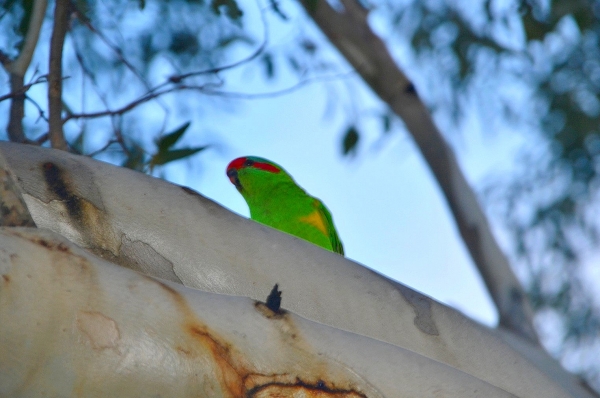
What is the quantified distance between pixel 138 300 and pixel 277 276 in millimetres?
515

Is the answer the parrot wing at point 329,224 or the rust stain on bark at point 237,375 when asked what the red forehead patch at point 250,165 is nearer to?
the parrot wing at point 329,224

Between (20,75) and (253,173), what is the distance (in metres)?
1.41

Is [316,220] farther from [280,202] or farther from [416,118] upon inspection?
[416,118]

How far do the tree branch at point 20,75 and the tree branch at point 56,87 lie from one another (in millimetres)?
61

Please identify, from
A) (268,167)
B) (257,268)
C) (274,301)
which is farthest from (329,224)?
(274,301)

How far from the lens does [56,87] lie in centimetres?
213

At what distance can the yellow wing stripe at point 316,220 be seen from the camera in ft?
10.3

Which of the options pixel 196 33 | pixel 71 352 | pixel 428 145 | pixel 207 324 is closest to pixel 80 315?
pixel 71 352

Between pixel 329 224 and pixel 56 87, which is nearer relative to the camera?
pixel 56 87

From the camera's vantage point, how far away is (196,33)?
13.9ft

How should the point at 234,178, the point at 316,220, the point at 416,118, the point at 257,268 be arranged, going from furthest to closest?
the point at 416,118 < the point at 234,178 < the point at 316,220 < the point at 257,268

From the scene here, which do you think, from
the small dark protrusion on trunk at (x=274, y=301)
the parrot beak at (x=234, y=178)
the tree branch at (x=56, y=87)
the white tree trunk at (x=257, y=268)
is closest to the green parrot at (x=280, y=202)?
the parrot beak at (x=234, y=178)

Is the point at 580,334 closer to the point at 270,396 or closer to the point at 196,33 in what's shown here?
the point at 196,33

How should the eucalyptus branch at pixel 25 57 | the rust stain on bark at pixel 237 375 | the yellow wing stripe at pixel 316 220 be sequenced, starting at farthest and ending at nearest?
the yellow wing stripe at pixel 316 220 → the eucalyptus branch at pixel 25 57 → the rust stain on bark at pixel 237 375
